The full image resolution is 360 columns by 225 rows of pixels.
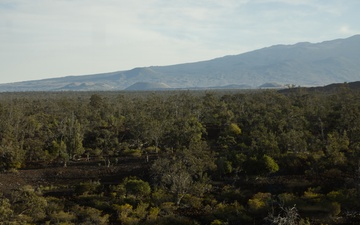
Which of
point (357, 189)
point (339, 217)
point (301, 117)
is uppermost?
point (301, 117)

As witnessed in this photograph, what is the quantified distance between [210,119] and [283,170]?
25.8m

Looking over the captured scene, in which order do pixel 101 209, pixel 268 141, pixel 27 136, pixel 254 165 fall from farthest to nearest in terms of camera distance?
pixel 27 136
pixel 268 141
pixel 254 165
pixel 101 209

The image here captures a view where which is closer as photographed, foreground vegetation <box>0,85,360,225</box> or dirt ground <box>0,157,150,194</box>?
foreground vegetation <box>0,85,360,225</box>

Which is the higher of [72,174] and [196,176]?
[196,176]

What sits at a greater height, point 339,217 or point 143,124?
point 143,124

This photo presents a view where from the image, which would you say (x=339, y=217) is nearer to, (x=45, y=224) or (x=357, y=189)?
(x=357, y=189)

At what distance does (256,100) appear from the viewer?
7394 cm

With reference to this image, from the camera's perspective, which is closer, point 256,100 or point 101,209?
point 101,209

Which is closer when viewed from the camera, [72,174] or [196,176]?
[196,176]

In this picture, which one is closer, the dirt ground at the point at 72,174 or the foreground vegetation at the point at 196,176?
the foreground vegetation at the point at 196,176

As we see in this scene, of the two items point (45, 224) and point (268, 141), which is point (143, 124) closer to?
point (268, 141)

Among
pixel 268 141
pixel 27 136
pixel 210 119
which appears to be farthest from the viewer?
pixel 210 119

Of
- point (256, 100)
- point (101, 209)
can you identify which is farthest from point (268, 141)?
point (256, 100)

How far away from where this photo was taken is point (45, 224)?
22.9 meters
